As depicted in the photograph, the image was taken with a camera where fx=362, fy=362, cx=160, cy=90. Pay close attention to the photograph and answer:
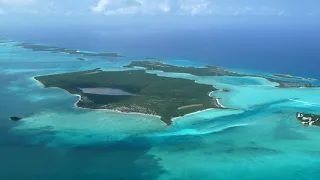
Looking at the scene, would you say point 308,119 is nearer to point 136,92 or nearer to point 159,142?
point 159,142

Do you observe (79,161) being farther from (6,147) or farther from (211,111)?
(211,111)

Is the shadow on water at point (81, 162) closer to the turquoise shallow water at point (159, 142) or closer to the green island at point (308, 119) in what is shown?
the turquoise shallow water at point (159, 142)

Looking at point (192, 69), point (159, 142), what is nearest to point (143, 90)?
point (159, 142)

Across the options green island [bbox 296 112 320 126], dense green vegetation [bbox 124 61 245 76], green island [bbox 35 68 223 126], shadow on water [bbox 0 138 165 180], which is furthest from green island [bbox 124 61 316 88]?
shadow on water [bbox 0 138 165 180]

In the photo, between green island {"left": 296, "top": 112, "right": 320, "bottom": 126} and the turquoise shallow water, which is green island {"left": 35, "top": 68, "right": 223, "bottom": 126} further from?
green island {"left": 296, "top": 112, "right": 320, "bottom": 126}

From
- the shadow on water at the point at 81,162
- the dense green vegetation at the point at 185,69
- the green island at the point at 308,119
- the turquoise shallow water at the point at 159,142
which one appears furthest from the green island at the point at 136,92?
the green island at the point at 308,119

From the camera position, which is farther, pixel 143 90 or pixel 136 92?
pixel 143 90
